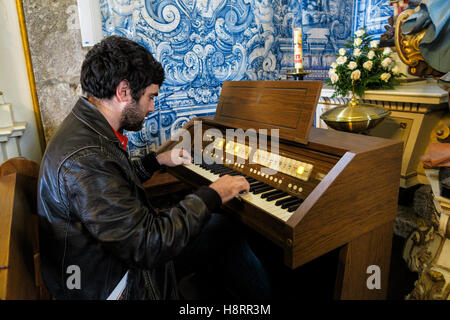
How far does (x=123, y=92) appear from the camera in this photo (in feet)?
4.59

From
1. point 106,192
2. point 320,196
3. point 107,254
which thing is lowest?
point 107,254

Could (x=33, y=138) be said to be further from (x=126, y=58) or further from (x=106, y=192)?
(x=106, y=192)

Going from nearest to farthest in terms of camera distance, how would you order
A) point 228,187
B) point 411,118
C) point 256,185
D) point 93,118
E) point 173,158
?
point 93,118, point 228,187, point 256,185, point 173,158, point 411,118

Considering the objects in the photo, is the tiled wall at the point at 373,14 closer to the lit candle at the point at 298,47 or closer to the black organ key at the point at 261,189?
the lit candle at the point at 298,47

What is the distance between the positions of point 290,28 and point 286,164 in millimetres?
2175

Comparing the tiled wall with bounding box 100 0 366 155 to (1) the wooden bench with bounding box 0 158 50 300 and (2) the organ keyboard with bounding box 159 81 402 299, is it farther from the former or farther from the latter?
(1) the wooden bench with bounding box 0 158 50 300

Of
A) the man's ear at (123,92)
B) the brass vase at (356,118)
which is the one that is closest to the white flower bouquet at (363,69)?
the brass vase at (356,118)

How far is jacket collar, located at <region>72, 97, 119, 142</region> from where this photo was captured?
4.21 feet

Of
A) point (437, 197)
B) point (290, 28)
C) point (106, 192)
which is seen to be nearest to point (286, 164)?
point (437, 197)

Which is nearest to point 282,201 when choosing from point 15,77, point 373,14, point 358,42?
point 358,42

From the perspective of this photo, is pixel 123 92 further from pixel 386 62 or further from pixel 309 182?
pixel 386 62

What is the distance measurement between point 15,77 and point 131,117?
4.88 ft

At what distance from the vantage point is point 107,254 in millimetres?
1269

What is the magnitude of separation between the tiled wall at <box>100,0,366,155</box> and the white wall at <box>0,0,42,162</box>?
2.13 ft
